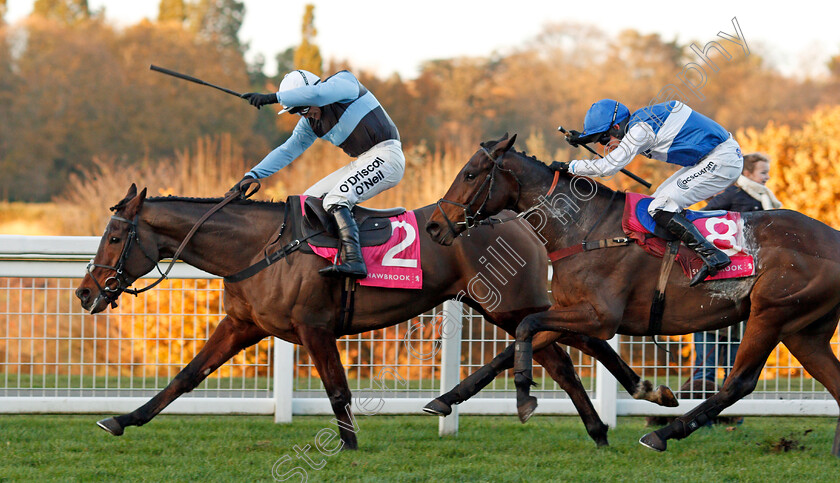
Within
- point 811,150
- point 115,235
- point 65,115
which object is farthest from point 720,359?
point 65,115

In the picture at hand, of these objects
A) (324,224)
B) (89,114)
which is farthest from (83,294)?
(89,114)

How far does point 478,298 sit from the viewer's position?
540cm

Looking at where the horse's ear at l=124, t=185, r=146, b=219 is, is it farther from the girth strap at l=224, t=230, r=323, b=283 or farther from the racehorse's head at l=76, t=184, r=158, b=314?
the girth strap at l=224, t=230, r=323, b=283

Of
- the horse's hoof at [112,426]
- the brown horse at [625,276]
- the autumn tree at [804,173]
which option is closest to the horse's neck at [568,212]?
the brown horse at [625,276]

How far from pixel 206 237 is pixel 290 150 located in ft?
2.83

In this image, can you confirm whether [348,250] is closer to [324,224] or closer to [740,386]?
[324,224]

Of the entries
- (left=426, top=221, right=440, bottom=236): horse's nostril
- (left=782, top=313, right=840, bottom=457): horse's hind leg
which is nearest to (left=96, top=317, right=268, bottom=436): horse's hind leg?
(left=426, top=221, right=440, bottom=236): horse's nostril

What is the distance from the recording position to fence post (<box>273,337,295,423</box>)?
6238mm

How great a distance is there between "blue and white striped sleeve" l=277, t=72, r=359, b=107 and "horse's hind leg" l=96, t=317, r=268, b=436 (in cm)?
135

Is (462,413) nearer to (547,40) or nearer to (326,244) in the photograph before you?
(326,244)

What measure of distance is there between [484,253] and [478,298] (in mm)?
265

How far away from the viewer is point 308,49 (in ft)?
126

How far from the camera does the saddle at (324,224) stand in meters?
5.23

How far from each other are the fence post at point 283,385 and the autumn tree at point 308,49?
30671 millimetres
